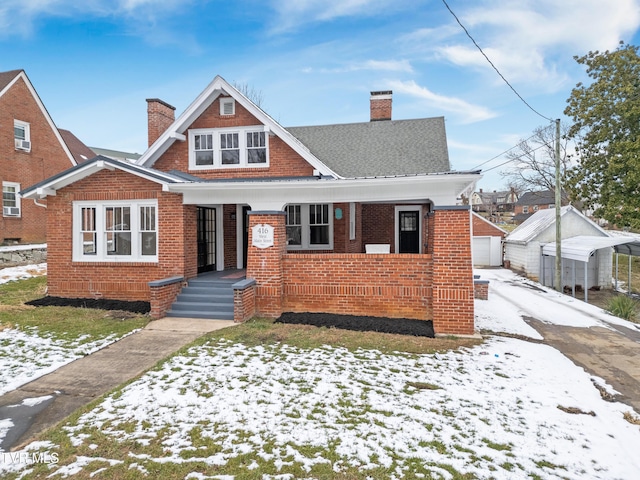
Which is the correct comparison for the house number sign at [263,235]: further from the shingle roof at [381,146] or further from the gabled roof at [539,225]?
the gabled roof at [539,225]

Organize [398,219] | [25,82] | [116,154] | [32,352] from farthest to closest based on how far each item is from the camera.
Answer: [116,154] → [25,82] → [398,219] → [32,352]

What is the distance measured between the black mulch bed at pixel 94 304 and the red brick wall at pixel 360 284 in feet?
12.7

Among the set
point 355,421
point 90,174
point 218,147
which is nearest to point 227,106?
point 218,147

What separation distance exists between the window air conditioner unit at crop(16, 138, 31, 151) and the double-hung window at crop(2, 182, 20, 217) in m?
2.16

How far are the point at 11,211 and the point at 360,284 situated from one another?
2113 cm

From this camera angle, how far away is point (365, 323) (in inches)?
315

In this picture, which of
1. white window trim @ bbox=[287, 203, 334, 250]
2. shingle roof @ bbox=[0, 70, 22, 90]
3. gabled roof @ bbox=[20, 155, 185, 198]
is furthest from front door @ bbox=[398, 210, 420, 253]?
shingle roof @ bbox=[0, 70, 22, 90]

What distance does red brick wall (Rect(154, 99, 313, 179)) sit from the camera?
11703 mm

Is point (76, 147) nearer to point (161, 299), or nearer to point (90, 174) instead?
point (90, 174)

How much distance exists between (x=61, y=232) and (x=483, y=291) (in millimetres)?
13130

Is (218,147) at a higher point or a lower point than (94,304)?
higher

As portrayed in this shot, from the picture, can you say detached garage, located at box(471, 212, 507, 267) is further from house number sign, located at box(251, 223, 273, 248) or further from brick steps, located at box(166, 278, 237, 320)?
brick steps, located at box(166, 278, 237, 320)

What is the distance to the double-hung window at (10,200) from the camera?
63.6ft

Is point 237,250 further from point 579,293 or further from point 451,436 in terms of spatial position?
point 579,293
